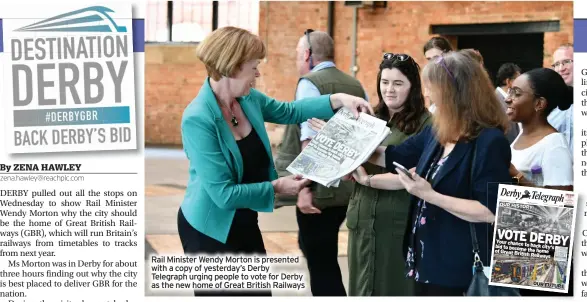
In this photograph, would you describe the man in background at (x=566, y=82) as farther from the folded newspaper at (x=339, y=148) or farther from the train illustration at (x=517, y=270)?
the folded newspaper at (x=339, y=148)

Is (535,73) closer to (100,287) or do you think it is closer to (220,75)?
(220,75)

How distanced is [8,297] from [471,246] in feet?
7.19

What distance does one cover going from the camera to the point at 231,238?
3.56 meters

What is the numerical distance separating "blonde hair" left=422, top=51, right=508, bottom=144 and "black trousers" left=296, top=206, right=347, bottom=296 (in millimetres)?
1093

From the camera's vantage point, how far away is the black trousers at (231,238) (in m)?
3.53

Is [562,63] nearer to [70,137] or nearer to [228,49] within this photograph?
[228,49]

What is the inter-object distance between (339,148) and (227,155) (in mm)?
478

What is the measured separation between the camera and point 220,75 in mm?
3412

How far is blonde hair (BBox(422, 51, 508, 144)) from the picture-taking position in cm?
331

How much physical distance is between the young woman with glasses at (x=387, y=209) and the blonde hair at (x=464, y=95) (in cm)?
38

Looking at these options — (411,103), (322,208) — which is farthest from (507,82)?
(322,208)

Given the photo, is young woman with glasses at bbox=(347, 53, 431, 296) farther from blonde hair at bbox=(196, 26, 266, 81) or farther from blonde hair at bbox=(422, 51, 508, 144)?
blonde hair at bbox=(196, 26, 266, 81)

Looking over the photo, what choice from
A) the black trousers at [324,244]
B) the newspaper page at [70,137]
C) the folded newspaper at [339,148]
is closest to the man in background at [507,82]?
the folded newspaper at [339,148]

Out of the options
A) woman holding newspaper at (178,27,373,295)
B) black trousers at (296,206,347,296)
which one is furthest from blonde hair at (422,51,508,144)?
black trousers at (296,206,347,296)
